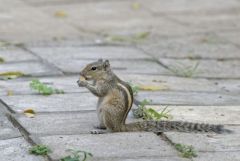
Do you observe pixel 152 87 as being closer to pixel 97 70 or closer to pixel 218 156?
pixel 97 70

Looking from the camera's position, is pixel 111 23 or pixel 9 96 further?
pixel 111 23

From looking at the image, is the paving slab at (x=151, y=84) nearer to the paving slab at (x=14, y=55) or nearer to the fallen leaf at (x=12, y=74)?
the fallen leaf at (x=12, y=74)

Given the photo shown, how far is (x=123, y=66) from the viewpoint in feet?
33.6

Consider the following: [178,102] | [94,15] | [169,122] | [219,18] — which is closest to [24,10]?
[94,15]

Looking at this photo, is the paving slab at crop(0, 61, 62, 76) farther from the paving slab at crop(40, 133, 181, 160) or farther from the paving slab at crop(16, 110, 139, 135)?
the paving slab at crop(40, 133, 181, 160)

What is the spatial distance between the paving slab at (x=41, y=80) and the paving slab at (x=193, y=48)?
1994 millimetres

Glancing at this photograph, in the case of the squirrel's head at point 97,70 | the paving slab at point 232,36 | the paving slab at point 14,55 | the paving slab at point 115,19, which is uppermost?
the squirrel's head at point 97,70

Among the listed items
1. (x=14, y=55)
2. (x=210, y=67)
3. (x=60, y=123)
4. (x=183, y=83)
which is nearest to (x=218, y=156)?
(x=60, y=123)

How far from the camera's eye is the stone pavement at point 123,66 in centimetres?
688

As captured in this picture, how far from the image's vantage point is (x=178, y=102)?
8492 millimetres

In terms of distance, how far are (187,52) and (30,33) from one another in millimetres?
2482

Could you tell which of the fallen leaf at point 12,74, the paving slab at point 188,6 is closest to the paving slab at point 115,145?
the fallen leaf at point 12,74

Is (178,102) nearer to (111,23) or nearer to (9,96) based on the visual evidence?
(9,96)

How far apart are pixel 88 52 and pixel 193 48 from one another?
5.28ft
